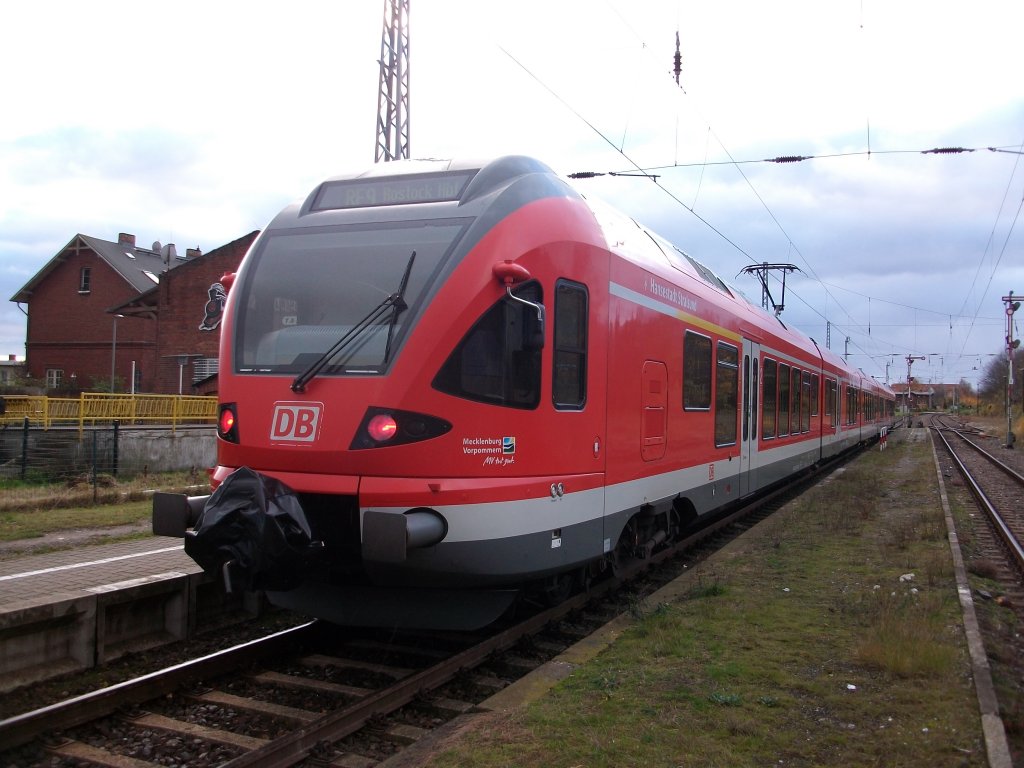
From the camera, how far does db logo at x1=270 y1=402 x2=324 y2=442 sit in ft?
17.0

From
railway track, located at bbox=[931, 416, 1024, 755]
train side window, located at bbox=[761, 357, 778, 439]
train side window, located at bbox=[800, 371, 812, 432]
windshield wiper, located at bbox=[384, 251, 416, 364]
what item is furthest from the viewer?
train side window, located at bbox=[800, 371, 812, 432]

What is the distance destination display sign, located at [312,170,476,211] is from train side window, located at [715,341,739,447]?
4990 millimetres

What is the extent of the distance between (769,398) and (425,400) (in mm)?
9026

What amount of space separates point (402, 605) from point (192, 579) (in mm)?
1983

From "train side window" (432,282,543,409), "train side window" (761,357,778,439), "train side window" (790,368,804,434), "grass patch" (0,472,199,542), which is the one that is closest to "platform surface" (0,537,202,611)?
"grass patch" (0,472,199,542)

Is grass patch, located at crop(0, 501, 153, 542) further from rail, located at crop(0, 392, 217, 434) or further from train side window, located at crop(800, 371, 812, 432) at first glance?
train side window, located at crop(800, 371, 812, 432)

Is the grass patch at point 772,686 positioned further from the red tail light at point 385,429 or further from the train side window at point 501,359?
the train side window at point 501,359

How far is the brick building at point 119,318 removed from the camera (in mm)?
35594

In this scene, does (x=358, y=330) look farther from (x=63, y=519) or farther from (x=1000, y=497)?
(x=1000, y=497)

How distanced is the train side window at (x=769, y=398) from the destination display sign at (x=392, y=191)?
779 centimetres

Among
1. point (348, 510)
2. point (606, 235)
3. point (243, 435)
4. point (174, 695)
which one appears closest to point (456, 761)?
point (348, 510)

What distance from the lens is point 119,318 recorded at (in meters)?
40.0

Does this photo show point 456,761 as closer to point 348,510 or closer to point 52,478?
point 348,510

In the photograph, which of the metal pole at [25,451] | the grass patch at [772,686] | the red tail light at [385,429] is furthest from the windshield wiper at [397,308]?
the metal pole at [25,451]
